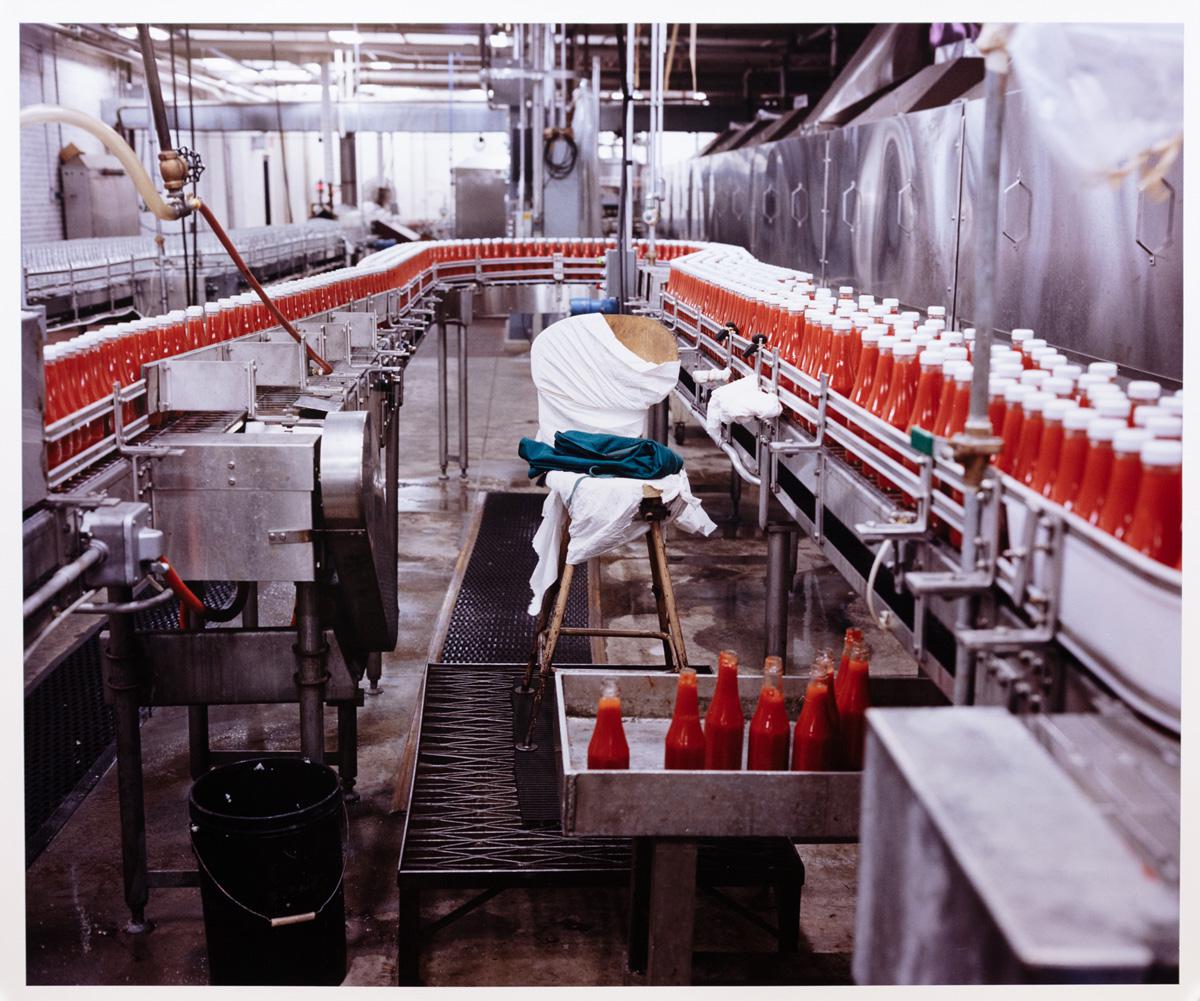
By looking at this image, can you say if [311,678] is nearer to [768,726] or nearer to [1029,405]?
[768,726]

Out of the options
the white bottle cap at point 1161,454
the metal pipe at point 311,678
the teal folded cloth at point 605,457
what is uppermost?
the white bottle cap at point 1161,454

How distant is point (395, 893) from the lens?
2.93 m

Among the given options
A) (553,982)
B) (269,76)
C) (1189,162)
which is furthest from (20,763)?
(269,76)

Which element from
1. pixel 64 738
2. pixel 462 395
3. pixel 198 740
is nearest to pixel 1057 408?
pixel 198 740

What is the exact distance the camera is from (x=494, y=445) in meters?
8.23

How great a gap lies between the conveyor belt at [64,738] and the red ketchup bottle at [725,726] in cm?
174

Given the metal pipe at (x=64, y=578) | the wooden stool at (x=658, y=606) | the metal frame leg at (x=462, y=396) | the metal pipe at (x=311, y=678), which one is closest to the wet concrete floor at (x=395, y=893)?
the metal pipe at (x=311, y=678)

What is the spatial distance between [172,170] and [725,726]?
1469mm

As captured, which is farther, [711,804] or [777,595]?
[777,595]

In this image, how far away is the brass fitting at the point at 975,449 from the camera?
154 cm

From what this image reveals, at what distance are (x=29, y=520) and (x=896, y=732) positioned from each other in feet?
4.51

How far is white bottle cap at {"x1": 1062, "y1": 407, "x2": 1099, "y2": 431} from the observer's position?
4.77 ft

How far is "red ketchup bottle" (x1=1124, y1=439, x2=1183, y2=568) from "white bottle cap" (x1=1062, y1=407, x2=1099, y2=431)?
0.11m

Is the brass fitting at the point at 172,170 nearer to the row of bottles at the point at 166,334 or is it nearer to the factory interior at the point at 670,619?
the factory interior at the point at 670,619
